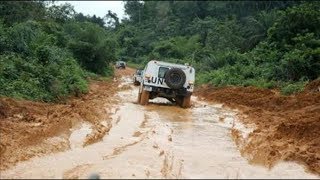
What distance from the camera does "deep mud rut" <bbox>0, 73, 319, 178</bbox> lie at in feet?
26.6

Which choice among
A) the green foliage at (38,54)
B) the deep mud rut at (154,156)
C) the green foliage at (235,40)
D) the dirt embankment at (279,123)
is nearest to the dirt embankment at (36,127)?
the deep mud rut at (154,156)

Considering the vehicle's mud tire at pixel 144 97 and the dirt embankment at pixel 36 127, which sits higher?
the dirt embankment at pixel 36 127

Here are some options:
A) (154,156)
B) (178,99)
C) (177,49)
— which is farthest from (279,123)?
(177,49)

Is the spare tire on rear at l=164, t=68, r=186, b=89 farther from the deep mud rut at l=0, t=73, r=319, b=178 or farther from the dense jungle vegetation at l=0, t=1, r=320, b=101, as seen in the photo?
the deep mud rut at l=0, t=73, r=319, b=178

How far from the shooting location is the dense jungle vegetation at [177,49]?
18.7 metres

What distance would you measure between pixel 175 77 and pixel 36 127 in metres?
9.25

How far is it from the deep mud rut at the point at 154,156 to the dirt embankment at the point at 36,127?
0.75 ft

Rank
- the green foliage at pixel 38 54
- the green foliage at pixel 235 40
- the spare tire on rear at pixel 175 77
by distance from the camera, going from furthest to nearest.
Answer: the green foliage at pixel 235 40, the spare tire on rear at pixel 175 77, the green foliage at pixel 38 54

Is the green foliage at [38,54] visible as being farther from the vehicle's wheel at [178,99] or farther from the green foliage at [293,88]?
the green foliage at [293,88]

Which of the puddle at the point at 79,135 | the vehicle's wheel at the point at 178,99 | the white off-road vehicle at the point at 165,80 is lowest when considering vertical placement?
the vehicle's wheel at the point at 178,99

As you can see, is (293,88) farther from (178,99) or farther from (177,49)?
(177,49)

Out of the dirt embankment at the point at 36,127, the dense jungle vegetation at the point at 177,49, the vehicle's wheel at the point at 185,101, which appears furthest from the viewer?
the vehicle's wheel at the point at 185,101

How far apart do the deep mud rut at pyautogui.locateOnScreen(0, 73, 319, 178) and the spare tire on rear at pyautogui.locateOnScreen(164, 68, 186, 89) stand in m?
4.62

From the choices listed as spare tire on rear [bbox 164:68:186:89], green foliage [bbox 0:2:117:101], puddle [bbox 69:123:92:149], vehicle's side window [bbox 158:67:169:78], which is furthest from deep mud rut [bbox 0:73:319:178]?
vehicle's side window [bbox 158:67:169:78]
